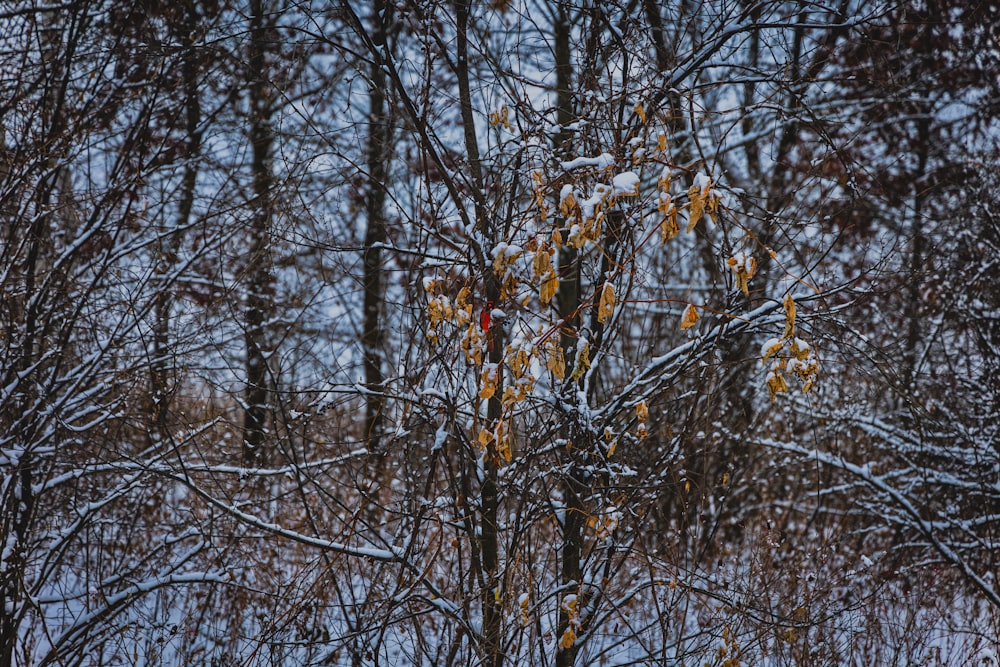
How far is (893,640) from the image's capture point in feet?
14.9

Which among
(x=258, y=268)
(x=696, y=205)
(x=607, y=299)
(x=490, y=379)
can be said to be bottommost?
(x=490, y=379)

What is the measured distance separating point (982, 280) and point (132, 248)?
749 centimetres

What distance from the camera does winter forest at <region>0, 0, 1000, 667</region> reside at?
10.5ft

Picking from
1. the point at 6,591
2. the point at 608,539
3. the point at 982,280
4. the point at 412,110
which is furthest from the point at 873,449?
the point at 6,591

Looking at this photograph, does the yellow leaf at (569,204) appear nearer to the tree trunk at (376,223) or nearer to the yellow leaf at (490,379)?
the yellow leaf at (490,379)

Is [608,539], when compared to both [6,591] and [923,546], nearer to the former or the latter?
[6,591]

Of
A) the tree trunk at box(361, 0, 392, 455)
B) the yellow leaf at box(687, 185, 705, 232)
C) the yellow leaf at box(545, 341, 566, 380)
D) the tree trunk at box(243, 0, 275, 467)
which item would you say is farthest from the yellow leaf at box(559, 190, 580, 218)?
the tree trunk at box(243, 0, 275, 467)

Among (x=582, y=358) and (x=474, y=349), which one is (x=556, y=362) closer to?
(x=582, y=358)

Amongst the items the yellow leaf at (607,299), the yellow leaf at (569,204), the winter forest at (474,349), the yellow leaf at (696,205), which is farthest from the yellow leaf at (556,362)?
the yellow leaf at (696,205)

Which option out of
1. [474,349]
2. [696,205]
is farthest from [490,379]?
[696,205]

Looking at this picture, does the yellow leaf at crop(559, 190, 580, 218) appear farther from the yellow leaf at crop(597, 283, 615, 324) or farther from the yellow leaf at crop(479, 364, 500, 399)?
the yellow leaf at crop(479, 364, 500, 399)

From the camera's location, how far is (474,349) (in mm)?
2779

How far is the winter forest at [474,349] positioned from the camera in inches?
126

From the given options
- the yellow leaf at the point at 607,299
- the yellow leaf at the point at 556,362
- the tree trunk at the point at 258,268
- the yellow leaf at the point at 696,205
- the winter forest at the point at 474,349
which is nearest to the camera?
the yellow leaf at the point at 696,205
